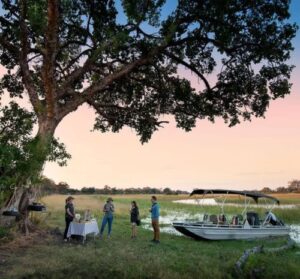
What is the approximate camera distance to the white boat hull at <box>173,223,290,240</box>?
83.5 ft

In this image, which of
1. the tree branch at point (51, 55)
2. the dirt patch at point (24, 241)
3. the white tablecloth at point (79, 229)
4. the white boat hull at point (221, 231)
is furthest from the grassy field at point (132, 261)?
the tree branch at point (51, 55)

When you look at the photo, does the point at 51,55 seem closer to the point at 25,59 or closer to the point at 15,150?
the point at 25,59

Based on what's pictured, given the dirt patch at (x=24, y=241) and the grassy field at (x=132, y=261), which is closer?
the grassy field at (x=132, y=261)

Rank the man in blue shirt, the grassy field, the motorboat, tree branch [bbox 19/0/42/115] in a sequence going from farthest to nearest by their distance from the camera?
the motorboat
the man in blue shirt
tree branch [bbox 19/0/42/115]
the grassy field

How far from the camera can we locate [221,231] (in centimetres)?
2595

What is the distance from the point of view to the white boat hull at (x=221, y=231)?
83.5 feet

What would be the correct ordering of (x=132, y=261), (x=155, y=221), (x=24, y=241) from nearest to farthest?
1. (x=132, y=261)
2. (x=24, y=241)
3. (x=155, y=221)

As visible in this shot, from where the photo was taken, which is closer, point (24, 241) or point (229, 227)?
point (24, 241)

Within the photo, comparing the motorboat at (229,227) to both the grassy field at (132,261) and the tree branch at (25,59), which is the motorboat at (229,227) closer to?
the grassy field at (132,261)

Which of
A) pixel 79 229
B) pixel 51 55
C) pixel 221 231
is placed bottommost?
pixel 79 229

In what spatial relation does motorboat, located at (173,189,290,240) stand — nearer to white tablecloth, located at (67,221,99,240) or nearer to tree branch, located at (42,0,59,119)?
white tablecloth, located at (67,221,99,240)

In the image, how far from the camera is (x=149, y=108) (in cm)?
2716

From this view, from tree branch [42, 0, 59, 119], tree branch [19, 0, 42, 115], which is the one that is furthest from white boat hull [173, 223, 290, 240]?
tree branch [19, 0, 42, 115]

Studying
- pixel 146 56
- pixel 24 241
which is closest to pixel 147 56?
pixel 146 56
